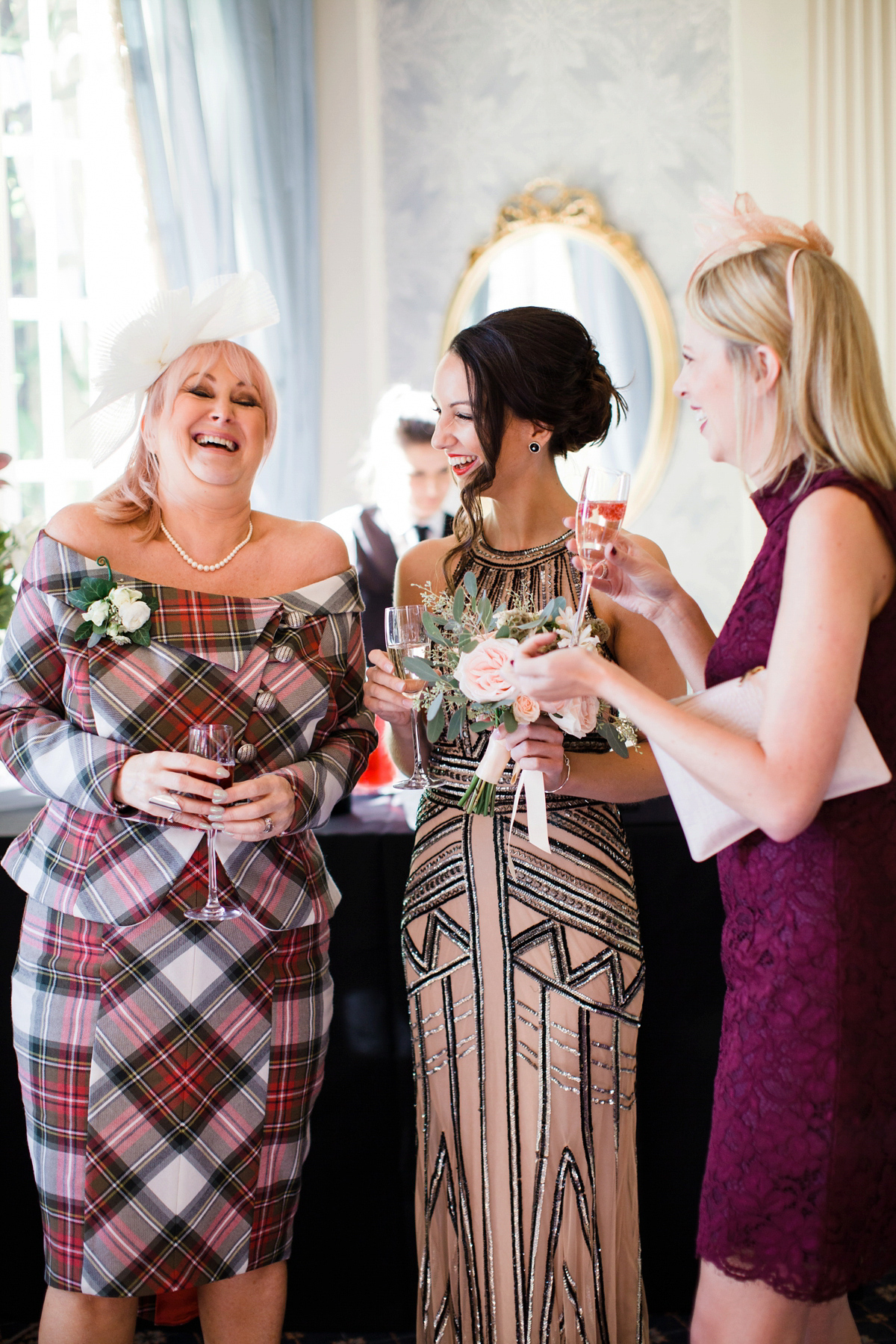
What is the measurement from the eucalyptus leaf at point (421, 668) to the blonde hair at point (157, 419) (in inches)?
19.5

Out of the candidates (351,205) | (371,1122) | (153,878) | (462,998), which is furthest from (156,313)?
(351,205)

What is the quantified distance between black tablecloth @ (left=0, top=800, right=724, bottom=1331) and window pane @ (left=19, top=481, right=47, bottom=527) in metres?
2.08

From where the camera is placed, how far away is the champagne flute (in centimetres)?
165

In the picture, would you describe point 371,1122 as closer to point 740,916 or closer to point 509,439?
point 740,916

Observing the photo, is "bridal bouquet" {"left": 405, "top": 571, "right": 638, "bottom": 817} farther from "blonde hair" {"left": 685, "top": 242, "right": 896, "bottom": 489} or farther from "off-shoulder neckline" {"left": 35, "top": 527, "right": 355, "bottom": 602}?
"blonde hair" {"left": 685, "top": 242, "right": 896, "bottom": 489}

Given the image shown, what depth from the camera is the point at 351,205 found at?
4809 mm

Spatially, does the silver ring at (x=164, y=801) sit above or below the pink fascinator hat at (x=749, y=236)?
below

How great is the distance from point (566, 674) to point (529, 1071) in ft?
2.49

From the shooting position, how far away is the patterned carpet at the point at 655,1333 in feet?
7.72

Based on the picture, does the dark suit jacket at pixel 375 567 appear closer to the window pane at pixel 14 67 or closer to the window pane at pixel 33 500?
the window pane at pixel 33 500

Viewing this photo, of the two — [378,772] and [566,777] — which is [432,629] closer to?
[566,777]

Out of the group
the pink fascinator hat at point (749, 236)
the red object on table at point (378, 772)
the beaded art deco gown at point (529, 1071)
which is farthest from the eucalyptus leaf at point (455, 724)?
the red object on table at point (378, 772)

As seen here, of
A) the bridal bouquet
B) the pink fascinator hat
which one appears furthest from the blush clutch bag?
the pink fascinator hat

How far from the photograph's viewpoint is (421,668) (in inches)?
66.3
